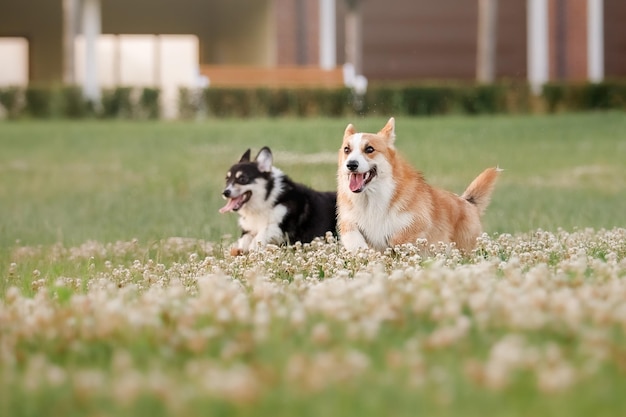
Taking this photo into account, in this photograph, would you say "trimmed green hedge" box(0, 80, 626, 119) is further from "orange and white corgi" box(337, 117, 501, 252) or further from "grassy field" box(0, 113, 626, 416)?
"orange and white corgi" box(337, 117, 501, 252)

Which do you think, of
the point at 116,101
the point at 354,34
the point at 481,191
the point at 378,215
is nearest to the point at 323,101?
the point at 354,34

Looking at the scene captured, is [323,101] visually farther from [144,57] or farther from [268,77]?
[144,57]

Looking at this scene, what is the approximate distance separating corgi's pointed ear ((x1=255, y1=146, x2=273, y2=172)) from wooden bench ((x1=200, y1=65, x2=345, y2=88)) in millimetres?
19048

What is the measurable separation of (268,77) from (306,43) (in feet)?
12.7

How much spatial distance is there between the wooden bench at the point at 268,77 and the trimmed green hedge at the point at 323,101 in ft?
2.18

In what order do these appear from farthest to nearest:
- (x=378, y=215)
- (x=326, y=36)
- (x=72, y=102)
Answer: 1. (x=326, y=36)
2. (x=72, y=102)
3. (x=378, y=215)

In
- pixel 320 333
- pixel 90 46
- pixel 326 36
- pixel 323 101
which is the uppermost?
pixel 326 36

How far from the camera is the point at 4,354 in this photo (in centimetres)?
400

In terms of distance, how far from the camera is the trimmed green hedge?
2672cm

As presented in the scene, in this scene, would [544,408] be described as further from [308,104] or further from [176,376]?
[308,104]

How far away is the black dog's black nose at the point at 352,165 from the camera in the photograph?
271 inches

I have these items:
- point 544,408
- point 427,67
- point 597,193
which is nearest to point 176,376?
point 544,408

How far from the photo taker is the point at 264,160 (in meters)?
8.62

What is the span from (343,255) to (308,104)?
794 inches
